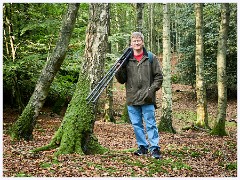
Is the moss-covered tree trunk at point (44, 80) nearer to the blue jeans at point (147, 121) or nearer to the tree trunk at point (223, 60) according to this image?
the blue jeans at point (147, 121)

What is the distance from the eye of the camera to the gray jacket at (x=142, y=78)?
621 cm

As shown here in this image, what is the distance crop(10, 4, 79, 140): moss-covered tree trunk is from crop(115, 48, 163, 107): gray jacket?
2890mm

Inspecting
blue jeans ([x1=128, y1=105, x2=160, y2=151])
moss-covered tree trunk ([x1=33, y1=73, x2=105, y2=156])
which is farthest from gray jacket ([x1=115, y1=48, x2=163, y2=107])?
moss-covered tree trunk ([x1=33, y1=73, x2=105, y2=156])

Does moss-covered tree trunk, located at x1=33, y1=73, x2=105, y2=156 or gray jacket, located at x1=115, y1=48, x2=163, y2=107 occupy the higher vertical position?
gray jacket, located at x1=115, y1=48, x2=163, y2=107

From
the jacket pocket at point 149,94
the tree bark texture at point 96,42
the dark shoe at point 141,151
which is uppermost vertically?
the tree bark texture at point 96,42

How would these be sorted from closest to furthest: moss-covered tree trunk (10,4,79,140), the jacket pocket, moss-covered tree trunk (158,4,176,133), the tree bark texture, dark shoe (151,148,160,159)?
1. the jacket pocket
2. dark shoe (151,148,160,159)
3. the tree bark texture
4. moss-covered tree trunk (10,4,79,140)
5. moss-covered tree trunk (158,4,176,133)

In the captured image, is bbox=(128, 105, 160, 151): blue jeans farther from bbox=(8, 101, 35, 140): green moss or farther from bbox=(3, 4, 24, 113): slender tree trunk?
bbox=(3, 4, 24, 113): slender tree trunk

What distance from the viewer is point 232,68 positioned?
2414cm

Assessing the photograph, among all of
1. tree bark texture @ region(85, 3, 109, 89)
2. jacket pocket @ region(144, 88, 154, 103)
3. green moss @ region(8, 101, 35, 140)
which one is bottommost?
green moss @ region(8, 101, 35, 140)

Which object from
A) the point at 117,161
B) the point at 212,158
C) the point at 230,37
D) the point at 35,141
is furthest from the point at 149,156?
A: the point at 230,37

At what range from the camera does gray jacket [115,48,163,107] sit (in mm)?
6215

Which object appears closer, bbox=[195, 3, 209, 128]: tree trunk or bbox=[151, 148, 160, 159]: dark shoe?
bbox=[151, 148, 160, 159]: dark shoe

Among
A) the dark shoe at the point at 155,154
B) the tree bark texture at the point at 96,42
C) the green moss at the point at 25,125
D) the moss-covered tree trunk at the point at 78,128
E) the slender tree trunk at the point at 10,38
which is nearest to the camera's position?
the dark shoe at the point at 155,154

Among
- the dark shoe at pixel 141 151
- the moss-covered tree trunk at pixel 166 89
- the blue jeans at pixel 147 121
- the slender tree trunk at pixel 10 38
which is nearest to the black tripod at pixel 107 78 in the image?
the blue jeans at pixel 147 121
